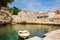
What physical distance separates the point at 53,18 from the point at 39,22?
3.06m

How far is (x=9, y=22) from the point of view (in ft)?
66.4

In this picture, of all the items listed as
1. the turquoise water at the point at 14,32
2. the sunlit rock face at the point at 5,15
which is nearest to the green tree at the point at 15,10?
the sunlit rock face at the point at 5,15

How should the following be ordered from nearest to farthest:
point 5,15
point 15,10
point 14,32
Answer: point 14,32, point 5,15, point 15,10

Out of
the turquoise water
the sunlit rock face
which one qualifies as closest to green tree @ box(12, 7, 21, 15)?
the sunlit rock face

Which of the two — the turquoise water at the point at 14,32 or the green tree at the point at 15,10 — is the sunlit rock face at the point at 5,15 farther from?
the turquoise water at the point at 14,32

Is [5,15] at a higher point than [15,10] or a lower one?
lower

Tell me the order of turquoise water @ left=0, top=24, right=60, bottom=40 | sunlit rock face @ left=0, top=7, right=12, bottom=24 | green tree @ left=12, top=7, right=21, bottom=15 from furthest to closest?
green tree @ left=12, top=7, right=21, bottom=15 < sunlit rock face @ left=0, top=7, right=12, bottom=24 < turquoise water @ left=0, top=24, right=60, bottom=40

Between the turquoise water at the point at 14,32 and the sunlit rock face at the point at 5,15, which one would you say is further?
the sunlit rock face at the point at 5,15

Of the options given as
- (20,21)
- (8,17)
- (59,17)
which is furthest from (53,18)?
(8,17)

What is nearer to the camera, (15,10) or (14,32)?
(14,32)

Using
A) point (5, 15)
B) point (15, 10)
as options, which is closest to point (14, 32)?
point (5, 15)

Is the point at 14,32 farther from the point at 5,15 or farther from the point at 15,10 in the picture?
the point at 15,10

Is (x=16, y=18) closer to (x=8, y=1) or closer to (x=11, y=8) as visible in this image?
(x=11, y=8)

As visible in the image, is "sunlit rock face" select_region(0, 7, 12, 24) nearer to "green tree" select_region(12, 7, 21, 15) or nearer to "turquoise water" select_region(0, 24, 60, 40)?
"green tree" select_region(12, 7, 21, 15)
